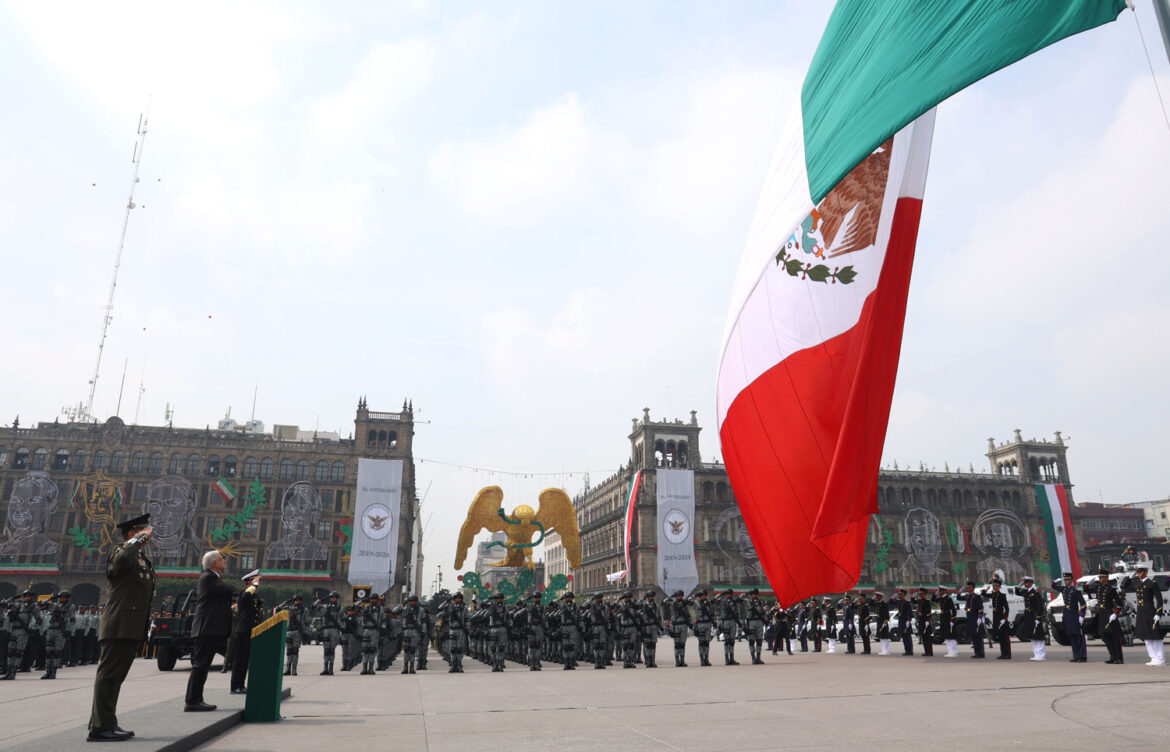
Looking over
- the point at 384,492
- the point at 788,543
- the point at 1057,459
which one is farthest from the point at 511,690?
the point at 1057,459

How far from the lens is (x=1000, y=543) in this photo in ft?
244

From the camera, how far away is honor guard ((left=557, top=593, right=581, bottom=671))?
55.6ft

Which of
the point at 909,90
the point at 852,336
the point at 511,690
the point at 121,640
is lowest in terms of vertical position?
the point at 511,690

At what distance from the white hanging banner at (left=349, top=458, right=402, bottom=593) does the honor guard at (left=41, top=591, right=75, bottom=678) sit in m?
29.5

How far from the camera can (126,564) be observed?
6.04 m

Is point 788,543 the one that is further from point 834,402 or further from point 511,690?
point 511,690

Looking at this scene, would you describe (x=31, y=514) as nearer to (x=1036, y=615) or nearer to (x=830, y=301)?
(x=830, y=301)

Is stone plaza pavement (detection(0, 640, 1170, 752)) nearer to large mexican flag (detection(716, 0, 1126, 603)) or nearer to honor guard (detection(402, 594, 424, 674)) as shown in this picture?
large mexican flag (detection(716, 0, 1126, 603))

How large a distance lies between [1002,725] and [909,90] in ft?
18.3

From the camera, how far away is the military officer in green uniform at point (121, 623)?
18.0 feet

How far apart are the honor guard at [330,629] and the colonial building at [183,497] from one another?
45441mm

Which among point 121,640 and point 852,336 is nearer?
point 121,640

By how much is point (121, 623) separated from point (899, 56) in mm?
8340

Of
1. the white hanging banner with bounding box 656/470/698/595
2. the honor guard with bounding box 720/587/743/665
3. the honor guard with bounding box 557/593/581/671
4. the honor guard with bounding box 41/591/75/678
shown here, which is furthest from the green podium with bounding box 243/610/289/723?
the white hanging banner with bounding box 656/470/698/595
